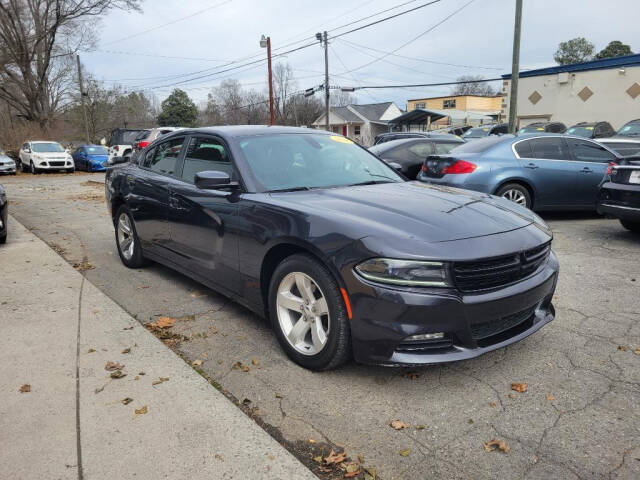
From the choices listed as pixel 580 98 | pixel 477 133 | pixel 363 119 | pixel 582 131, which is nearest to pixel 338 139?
pixel 582 131

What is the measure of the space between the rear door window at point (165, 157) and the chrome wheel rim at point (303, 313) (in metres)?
2.11

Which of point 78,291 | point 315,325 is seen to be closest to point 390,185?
point 315,325

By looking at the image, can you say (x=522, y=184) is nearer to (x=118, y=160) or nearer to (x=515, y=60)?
(x=118, y=160)

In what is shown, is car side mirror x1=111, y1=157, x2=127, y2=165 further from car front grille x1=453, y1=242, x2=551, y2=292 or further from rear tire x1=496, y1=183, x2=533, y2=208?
rear tire x1=496, y1=183, x2=533, y2=208

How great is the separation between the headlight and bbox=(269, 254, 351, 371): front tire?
1.11 ft

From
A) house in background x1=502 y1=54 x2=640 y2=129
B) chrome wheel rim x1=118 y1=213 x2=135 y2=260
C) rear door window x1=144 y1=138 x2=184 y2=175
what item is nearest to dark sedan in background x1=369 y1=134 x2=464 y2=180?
rear door window x1=144 y1=138 x2=184 y2=175

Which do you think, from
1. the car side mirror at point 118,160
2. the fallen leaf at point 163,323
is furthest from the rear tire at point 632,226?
the car side mirror at point 118,160

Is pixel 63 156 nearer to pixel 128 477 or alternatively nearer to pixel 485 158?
pixel 485 158

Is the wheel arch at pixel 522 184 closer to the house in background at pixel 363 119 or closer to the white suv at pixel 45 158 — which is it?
the white suv at pixel 45 158

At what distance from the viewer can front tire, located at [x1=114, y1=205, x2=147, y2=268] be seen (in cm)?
538

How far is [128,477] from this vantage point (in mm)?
2162

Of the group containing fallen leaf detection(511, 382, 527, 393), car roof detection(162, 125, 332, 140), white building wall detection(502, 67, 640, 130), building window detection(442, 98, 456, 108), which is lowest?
fallen leaf detection(511, 382, 527, 393)

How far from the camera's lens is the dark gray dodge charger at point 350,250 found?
8.59ft

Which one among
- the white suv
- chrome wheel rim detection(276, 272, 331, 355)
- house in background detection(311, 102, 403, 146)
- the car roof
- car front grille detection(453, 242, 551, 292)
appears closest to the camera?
car front grille detection(453, 242, 551, 292)
